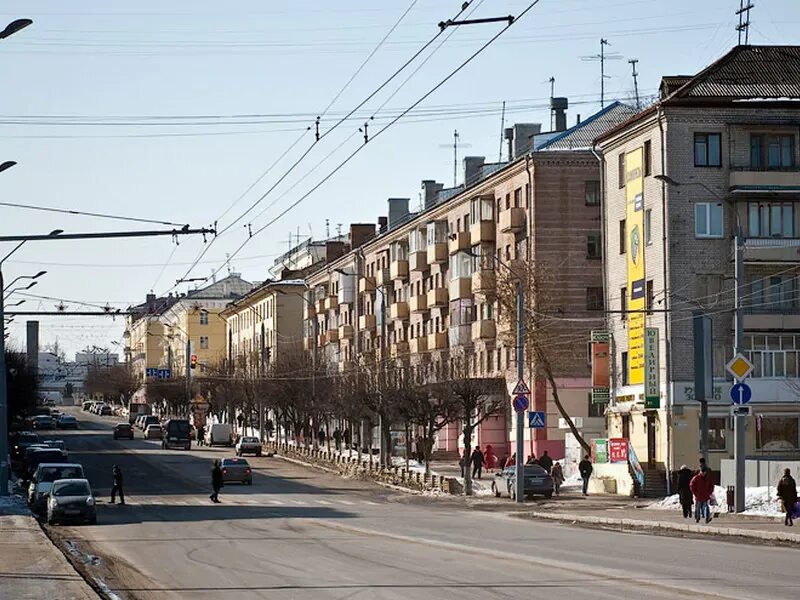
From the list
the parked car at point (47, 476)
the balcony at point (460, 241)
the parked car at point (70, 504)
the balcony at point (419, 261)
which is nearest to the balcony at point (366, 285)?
the balcony at point (419, 261)

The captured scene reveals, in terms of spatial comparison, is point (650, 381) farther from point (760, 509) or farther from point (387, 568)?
point (387, 568)

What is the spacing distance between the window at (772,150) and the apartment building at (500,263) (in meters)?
10.6

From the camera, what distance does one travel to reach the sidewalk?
21.8 metres

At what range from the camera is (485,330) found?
8075 centimetres

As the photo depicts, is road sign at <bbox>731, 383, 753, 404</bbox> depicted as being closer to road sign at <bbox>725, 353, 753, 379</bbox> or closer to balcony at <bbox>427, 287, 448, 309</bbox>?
road sign at <bbox>725, 353, 753, 379</bbox>

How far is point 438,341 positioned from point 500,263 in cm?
2928

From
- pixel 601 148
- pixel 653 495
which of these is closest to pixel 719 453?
pixel 653 495

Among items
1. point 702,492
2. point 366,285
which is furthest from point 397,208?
point 702,492

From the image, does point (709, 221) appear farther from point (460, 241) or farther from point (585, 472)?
point (460, 241)

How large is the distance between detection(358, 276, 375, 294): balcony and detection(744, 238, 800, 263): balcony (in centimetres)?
4883

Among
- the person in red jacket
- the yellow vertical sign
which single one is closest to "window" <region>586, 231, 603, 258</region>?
the yellow vertical sign

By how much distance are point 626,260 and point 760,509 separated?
Result: 2166 cm

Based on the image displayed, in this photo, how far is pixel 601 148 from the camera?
2591 inches

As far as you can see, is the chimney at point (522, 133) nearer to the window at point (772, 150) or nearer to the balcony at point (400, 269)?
the balcony at point (400, 269)
